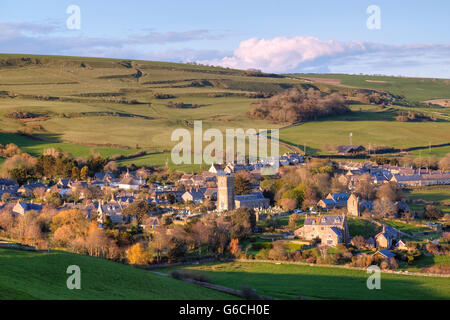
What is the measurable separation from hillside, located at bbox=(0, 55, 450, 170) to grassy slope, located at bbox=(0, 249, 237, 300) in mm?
57461

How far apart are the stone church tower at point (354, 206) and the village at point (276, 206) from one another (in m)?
0.10

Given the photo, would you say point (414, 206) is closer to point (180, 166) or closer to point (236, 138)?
point (180, 166)

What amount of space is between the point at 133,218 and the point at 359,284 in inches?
1114

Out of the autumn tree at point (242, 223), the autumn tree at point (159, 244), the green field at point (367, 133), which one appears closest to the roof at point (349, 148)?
the green field at point (367, 133)

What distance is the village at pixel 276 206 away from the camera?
5038 centimetres

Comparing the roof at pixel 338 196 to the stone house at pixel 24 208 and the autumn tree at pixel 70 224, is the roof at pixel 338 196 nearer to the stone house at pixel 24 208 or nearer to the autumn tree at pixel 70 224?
the autumn tree at pixel 70 224

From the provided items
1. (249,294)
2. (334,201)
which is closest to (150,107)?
(334,201)

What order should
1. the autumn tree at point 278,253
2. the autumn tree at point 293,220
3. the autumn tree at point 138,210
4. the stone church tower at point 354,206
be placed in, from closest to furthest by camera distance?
the autumn tree at point 278,253, the autumn tree at point 293,220, the stone church tower at point 354,206, the autumn tree at point 138,210

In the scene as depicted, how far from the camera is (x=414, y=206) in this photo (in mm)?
65375

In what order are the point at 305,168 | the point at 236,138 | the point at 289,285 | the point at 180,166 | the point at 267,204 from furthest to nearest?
1. the point at 236,138
2. the point at 180,166
3. the point at 305,168
4. the point at 267,204
5. the point at 289,285

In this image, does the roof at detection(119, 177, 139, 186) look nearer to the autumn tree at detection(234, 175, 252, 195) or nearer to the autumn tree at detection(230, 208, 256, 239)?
the autumn tree at detection(234, 175, 252, 195)

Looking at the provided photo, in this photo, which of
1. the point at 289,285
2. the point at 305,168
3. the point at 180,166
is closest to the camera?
the point at 289,285

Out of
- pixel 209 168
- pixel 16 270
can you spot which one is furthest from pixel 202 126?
pixel 16 270

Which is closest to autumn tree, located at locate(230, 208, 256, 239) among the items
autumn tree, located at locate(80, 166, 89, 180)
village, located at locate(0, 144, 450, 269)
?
village, located at locate(0, 144, 450, 269)
